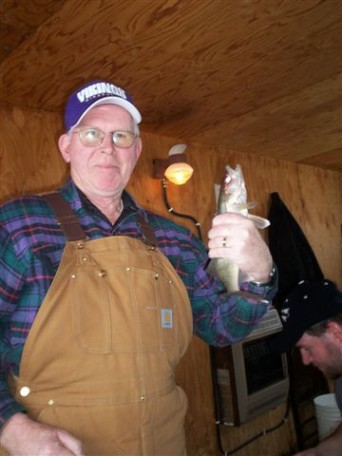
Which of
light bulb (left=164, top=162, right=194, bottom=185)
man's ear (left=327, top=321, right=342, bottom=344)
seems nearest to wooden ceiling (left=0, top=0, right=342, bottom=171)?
light bulb (left=164, top=162, right=194, bottom=185)

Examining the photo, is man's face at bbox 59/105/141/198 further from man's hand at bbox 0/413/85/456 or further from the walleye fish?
man's hand at bbox 0/413/85/456

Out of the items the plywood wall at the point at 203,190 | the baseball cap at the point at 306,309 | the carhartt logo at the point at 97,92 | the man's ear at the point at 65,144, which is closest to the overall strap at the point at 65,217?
the man's ear at the point at 65,144

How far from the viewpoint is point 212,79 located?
77.7 inches

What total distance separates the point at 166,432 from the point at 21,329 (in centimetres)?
43

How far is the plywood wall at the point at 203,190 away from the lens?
1974 millimetres

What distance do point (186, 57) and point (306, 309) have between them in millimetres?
1162

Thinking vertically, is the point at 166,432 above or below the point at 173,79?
below

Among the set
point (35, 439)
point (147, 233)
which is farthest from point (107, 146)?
point (35, 439)

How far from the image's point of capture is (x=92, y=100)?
3.79 ft

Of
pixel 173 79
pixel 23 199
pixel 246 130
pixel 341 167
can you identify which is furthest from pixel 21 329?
pixel 341 167

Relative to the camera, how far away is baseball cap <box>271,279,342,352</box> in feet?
5.98

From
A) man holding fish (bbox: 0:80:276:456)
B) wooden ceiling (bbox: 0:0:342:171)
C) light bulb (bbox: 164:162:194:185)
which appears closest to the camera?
man holding fish (bbox: 0:80:276:456)

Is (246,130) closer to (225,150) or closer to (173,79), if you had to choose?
(225,150)

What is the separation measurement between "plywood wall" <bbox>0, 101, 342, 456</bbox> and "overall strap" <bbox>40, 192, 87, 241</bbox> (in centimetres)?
89
